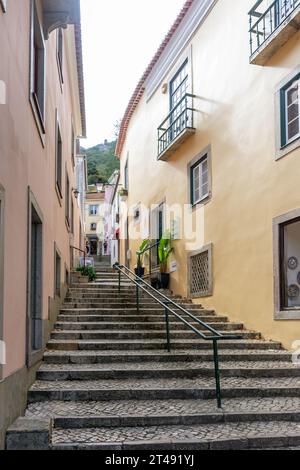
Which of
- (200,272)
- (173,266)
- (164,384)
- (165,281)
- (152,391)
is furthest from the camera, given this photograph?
(165,281)

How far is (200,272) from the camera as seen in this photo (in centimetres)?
1232

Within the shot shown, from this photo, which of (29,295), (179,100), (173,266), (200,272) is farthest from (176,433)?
(179,100)

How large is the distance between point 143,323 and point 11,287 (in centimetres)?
487

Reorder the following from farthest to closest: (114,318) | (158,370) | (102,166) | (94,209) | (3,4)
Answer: (102,166) < (94,209) < (114,318) < (158,370) < (3,4)

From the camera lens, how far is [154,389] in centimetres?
657

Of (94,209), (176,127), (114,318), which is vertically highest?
(94,209)

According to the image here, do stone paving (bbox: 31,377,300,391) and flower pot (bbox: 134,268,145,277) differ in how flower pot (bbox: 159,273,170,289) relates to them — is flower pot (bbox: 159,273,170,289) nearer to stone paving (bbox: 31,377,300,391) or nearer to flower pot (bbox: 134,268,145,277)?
flower pot (bbox: 134,268,145,277)

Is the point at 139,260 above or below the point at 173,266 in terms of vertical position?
above

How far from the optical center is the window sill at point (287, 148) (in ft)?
27.8

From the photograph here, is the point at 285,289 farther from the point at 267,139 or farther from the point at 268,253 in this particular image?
the point at 267,139

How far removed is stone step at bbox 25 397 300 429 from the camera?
570cm

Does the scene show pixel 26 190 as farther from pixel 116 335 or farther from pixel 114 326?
pixel 114 326

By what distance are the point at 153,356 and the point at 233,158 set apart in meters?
4.55

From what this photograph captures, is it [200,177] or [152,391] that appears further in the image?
[200,177]
